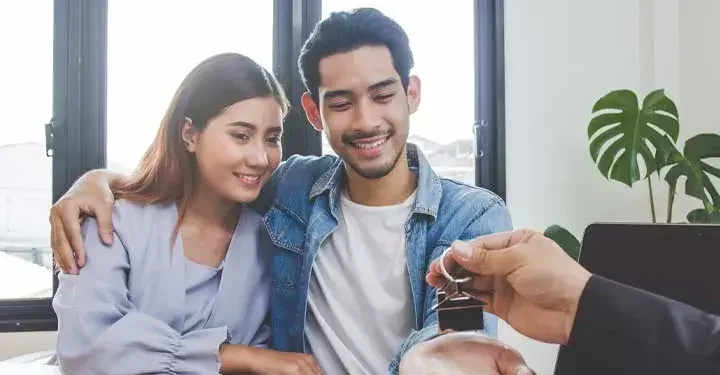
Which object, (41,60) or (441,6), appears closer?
(41,60)

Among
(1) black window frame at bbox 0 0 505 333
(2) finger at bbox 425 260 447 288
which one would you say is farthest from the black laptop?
(1) black window frame at bbox 0 0 505 333

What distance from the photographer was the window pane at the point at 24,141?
6.44ft

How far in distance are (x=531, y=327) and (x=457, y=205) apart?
43cm

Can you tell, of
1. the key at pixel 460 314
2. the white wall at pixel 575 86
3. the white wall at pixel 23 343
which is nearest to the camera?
the key at pixel 460 314

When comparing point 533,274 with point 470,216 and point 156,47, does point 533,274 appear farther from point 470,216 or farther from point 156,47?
point 156,47

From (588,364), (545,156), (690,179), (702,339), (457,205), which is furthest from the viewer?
(545,156)

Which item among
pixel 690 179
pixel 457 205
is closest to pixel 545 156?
Answer: pixel 690 179

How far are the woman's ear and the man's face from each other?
28 cm

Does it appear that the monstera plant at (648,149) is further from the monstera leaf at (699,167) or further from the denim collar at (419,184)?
the denim collar at (419,184)

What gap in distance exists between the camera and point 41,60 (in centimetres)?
197

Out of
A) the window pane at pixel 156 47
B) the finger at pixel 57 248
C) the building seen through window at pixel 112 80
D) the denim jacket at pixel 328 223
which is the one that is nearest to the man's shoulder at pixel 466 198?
the denim jacket at pixel 328 223

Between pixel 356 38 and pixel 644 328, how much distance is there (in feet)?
2.60

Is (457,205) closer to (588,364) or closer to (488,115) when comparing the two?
(588,364)

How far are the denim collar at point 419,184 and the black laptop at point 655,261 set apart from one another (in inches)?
15.0
